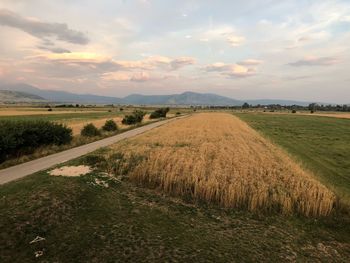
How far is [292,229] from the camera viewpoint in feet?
35.8

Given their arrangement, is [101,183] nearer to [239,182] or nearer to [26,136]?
[239,182]

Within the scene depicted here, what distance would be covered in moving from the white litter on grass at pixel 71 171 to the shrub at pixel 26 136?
5200 mm

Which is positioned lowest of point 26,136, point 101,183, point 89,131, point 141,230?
point 141,230

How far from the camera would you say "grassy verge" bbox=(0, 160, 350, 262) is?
8.52 metres

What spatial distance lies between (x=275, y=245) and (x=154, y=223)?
12.9 ft

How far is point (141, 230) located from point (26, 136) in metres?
16.1

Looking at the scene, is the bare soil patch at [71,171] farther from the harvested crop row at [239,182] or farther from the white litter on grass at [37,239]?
the white litter on grass at [37,239]

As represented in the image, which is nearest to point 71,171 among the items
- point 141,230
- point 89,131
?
point 141,230

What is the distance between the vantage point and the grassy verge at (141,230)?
8.52 m

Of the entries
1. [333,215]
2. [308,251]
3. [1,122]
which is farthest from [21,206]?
[1,122]

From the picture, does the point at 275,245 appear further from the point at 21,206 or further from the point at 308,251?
the point at 21,206

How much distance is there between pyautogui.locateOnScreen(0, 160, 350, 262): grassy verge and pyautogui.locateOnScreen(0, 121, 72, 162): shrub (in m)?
8.37

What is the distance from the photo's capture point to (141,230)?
9.94 metres

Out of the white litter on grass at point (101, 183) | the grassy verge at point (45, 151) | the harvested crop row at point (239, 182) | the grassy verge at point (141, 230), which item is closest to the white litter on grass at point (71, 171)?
the white litter on grass at point (101, 183)
